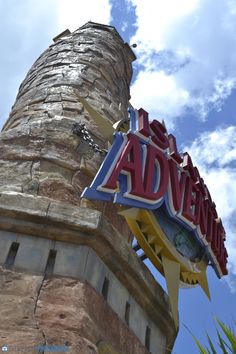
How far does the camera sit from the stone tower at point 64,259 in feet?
14.4

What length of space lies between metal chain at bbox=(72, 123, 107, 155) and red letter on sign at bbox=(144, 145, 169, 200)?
670mm

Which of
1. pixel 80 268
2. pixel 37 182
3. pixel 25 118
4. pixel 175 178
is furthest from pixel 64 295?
pixel 25 118

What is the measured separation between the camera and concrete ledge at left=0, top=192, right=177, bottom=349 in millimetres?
5094

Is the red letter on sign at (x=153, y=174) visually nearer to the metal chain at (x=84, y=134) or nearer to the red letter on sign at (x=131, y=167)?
the red letter on sign at (x=131, y=167)

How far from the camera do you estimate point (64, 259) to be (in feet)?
16.3

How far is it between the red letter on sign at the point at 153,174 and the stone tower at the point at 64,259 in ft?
2.25

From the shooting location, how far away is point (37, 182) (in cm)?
595

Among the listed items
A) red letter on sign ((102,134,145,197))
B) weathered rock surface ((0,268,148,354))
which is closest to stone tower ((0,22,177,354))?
weathered rock surface ((0,268,148,354))

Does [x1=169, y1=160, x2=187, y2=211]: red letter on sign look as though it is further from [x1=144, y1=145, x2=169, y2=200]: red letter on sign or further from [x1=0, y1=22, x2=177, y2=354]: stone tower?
[x1=0, y1=22, x2=177, y2=354]: stone tower

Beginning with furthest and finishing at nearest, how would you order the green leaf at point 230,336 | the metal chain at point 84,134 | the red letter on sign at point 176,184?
the metal chain at point 84,134 → the red letter on sign at point 176,184 → the green leaf at point 230,336

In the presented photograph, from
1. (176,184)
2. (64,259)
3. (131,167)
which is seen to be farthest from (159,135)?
(64,259)

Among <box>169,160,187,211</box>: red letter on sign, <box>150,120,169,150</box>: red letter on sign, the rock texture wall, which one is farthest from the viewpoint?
<box>150,120,169,150</box>: red letter on sign

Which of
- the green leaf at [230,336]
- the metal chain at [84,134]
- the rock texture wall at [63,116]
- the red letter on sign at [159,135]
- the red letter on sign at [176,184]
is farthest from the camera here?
the red letter on sign at [159,135]

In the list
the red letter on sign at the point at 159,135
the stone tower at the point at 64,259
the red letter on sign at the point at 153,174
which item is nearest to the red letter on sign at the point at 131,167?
the red letter on sign at the point at 153,174
